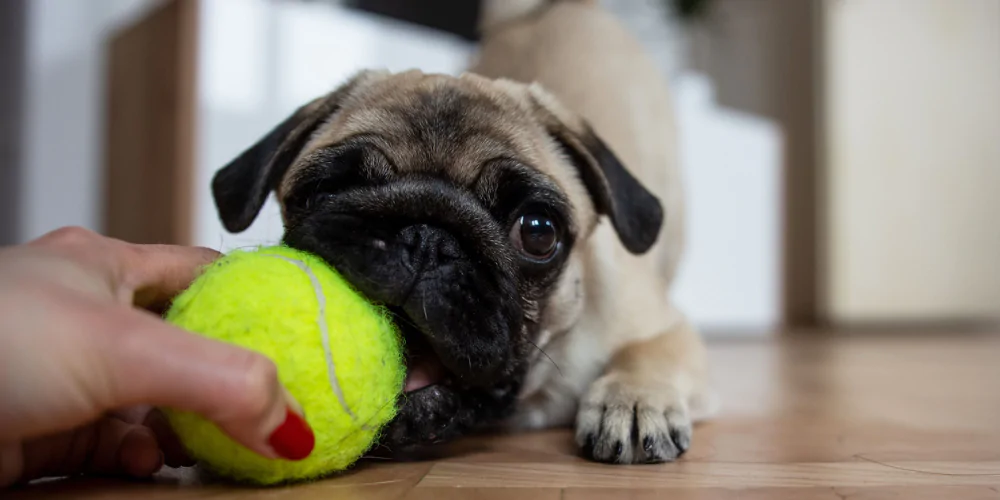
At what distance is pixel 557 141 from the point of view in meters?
2.41

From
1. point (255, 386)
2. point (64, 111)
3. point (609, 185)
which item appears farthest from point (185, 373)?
point (64, 111)

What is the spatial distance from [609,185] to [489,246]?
1.87ft

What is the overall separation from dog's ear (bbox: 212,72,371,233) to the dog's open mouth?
2.08 feet

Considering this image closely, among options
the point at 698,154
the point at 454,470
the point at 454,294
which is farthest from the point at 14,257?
the point at 698,154

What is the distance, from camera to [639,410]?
2006 mm

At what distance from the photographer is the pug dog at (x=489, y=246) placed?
173cm

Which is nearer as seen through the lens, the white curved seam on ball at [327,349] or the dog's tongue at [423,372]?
the white curved seam on ball at [327,349]

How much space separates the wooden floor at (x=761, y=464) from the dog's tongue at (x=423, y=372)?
6.9 inches

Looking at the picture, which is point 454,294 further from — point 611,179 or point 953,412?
point 953,412

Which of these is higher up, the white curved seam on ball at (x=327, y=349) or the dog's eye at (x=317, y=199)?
the dog's eye at (x=317, y=199)

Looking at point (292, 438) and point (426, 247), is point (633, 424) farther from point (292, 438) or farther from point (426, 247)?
point (292, 438)

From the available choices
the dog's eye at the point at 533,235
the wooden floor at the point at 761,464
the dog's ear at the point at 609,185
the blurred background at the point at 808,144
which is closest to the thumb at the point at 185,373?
the wooden floor at the point at 761,464

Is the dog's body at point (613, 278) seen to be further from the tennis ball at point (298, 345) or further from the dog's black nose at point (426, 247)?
the tennis ball at point (298, 345)

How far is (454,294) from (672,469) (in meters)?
0.61
